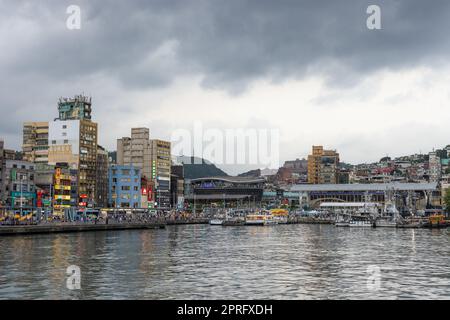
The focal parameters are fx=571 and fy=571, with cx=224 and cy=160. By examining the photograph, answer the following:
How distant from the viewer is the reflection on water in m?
39.4

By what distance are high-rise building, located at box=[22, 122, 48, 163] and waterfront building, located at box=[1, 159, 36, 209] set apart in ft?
135

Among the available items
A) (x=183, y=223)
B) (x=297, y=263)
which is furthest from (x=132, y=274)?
(x=183, y=223)

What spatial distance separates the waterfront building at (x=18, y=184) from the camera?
13938 centimetres

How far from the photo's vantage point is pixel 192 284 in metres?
43.4

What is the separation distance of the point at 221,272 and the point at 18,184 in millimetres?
106226

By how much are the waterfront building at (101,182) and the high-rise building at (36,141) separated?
17.9 meters

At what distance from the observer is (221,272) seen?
5044 cm

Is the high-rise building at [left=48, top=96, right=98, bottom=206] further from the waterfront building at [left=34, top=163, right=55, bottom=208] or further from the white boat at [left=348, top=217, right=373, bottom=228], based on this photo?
the white boat at [left=348, top=217, right=373, bottom=228]

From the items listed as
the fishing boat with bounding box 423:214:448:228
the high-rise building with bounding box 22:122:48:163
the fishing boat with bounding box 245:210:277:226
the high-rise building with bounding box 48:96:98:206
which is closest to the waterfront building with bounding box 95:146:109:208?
the high-rise building with bounding box 48:96:98:206

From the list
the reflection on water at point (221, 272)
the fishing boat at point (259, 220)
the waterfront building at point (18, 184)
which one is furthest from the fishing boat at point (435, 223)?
the waterfront building at point (18, 184)

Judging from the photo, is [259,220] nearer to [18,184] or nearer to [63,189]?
[63,189]
